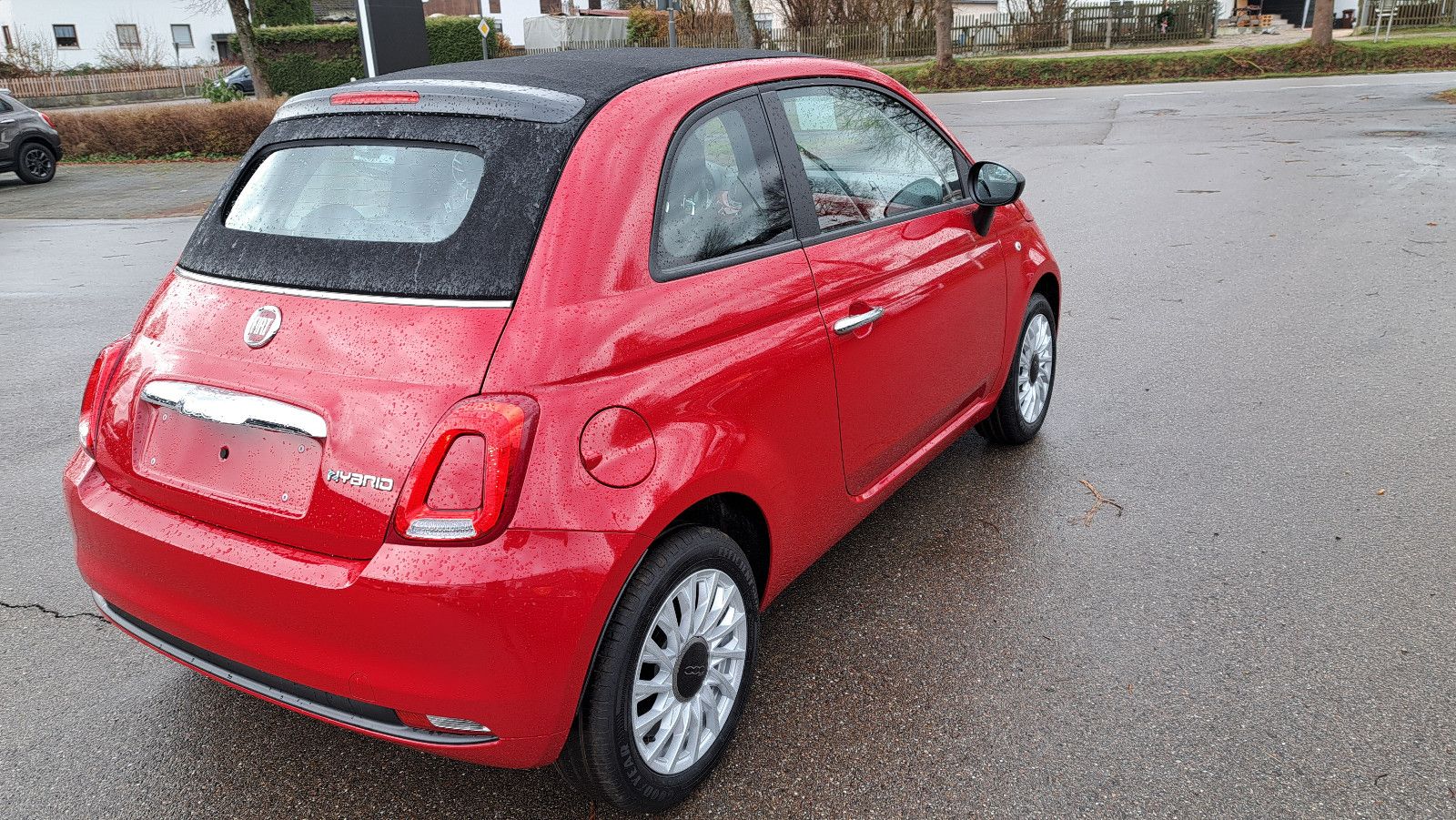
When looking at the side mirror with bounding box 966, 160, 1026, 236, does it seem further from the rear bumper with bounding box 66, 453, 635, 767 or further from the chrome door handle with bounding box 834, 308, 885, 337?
the rear bumper with bounding box 66, 453, 635, 767

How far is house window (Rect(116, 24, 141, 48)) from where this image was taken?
5581 cm

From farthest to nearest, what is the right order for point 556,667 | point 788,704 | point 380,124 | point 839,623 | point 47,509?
point 47,509 < point 839,623 < point 788,704 < point 380,124 < point 556,667

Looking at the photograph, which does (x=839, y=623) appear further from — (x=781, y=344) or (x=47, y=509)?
(x=47, y=509)

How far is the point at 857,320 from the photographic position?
121 inches

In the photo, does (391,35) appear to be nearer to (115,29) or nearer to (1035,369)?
(1035,369)

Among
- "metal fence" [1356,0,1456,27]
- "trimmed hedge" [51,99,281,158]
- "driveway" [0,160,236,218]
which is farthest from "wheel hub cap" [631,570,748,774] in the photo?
"metal fence" [1356,0,1456,27]

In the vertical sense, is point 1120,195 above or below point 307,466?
below

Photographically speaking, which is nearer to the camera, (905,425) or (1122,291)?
(905,425)

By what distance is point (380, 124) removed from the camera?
2611 mm

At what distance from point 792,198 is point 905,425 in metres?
0.91

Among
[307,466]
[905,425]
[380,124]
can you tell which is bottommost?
[905,425]

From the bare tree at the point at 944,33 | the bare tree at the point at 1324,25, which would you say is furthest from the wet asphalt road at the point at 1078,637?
the bare tree at the point at 944,33

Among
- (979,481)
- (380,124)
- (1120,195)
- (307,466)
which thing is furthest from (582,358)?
(1120,195)

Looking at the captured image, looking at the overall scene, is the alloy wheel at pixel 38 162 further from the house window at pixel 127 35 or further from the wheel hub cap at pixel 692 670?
the house window at pixel 127 35
